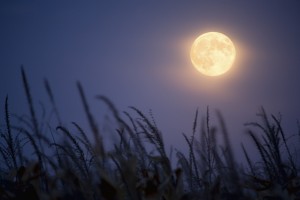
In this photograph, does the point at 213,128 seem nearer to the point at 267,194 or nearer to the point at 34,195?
the point at 267,194

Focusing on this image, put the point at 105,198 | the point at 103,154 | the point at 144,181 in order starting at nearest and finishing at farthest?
1. the point at 105,198
2. the point at 144,181
3. the point at 103,154

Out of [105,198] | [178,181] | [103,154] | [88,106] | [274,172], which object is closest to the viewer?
[105,198]

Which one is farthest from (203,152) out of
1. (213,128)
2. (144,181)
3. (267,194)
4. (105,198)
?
(105,198)

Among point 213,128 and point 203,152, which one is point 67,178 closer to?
point 213,128

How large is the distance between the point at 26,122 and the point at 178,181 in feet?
7.28

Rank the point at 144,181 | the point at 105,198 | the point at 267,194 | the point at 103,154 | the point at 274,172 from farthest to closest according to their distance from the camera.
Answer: the point at 274,172, the point at 267,194, the point at 103,154, the point at 144,181, the point at 105,198

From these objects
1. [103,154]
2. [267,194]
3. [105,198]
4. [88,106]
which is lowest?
[267,194]

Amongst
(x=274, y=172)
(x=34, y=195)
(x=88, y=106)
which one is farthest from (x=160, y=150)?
(x=274, y=172)

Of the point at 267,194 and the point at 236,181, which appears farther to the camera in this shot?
the point at 267,194

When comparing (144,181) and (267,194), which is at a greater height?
(144,181)

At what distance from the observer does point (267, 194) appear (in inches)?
121

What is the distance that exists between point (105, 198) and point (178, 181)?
0.74m

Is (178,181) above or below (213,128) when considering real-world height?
below

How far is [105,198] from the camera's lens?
2.13 m
